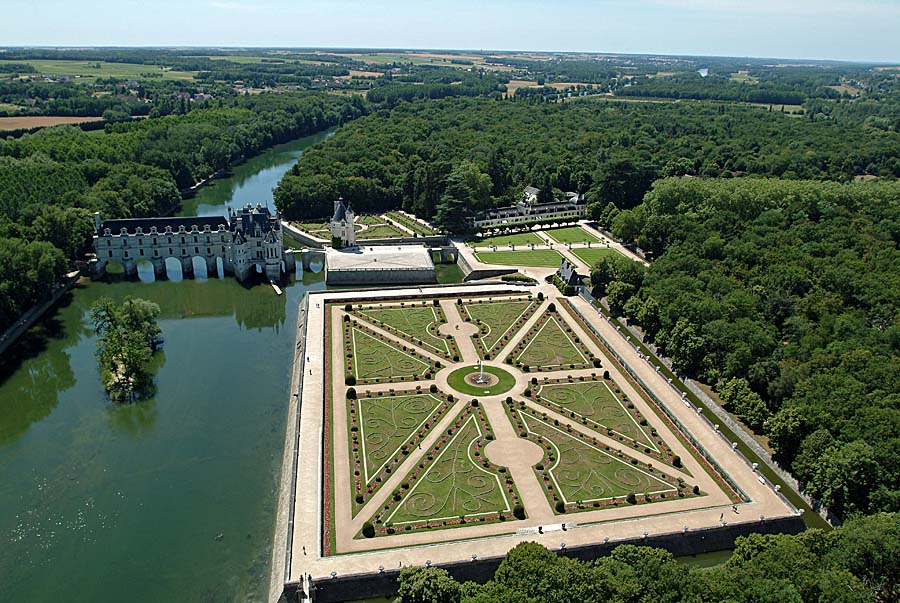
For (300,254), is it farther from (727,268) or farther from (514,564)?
(514,564)

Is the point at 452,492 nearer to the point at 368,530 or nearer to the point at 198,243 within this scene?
the point at 368,530

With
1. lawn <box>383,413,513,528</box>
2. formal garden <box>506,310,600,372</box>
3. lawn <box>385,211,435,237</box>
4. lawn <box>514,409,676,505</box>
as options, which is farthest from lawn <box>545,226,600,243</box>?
lawn <box>383,413,513,528</box>

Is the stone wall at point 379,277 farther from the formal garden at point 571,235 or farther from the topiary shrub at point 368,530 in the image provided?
the topiary shrub at point 368,530

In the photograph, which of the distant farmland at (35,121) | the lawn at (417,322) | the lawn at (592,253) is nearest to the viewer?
the lawn at (417,322)

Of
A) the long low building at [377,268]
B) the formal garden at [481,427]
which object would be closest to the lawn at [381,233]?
the long low building at [377,268]

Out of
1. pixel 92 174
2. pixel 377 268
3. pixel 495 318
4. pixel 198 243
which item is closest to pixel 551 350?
pixel 495 318

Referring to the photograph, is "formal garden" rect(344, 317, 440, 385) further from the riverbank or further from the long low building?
the riverbank

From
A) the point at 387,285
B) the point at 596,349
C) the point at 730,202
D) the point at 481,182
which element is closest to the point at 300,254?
the point at 387,285
